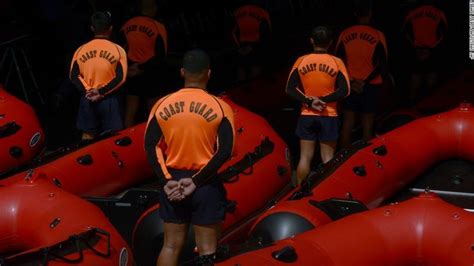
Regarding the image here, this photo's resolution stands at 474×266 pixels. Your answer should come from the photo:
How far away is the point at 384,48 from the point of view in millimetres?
9250

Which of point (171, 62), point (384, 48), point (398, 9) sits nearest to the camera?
point (384, 48)

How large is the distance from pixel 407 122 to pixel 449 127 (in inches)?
32.4

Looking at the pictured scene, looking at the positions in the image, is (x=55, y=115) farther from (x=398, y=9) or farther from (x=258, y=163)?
(x=398, y=9)

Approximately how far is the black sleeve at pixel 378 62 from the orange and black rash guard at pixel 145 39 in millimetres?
1984

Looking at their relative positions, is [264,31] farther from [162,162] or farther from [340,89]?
[162,162]

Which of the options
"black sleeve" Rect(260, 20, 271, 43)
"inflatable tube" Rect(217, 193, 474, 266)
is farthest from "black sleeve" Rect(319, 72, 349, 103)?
"black sleeve" Rect(260, 20, 271, 43)

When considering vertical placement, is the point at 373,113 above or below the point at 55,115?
above

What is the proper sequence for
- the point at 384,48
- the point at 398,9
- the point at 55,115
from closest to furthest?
the point at 384,48 → the point at 55,115 → the point at 398,9

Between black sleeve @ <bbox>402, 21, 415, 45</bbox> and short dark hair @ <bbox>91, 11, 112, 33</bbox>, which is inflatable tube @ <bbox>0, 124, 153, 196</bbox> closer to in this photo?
short dark hair @ <bbox>91, 11, 112, 33</bbox>

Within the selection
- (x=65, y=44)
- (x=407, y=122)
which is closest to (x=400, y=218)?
(x=407, y=122)

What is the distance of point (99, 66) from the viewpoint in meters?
8.81

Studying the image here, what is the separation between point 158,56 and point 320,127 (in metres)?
2.14

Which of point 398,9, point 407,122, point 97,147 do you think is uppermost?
point 97,147

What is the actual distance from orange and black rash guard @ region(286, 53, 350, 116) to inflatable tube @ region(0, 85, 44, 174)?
8.03 feet
